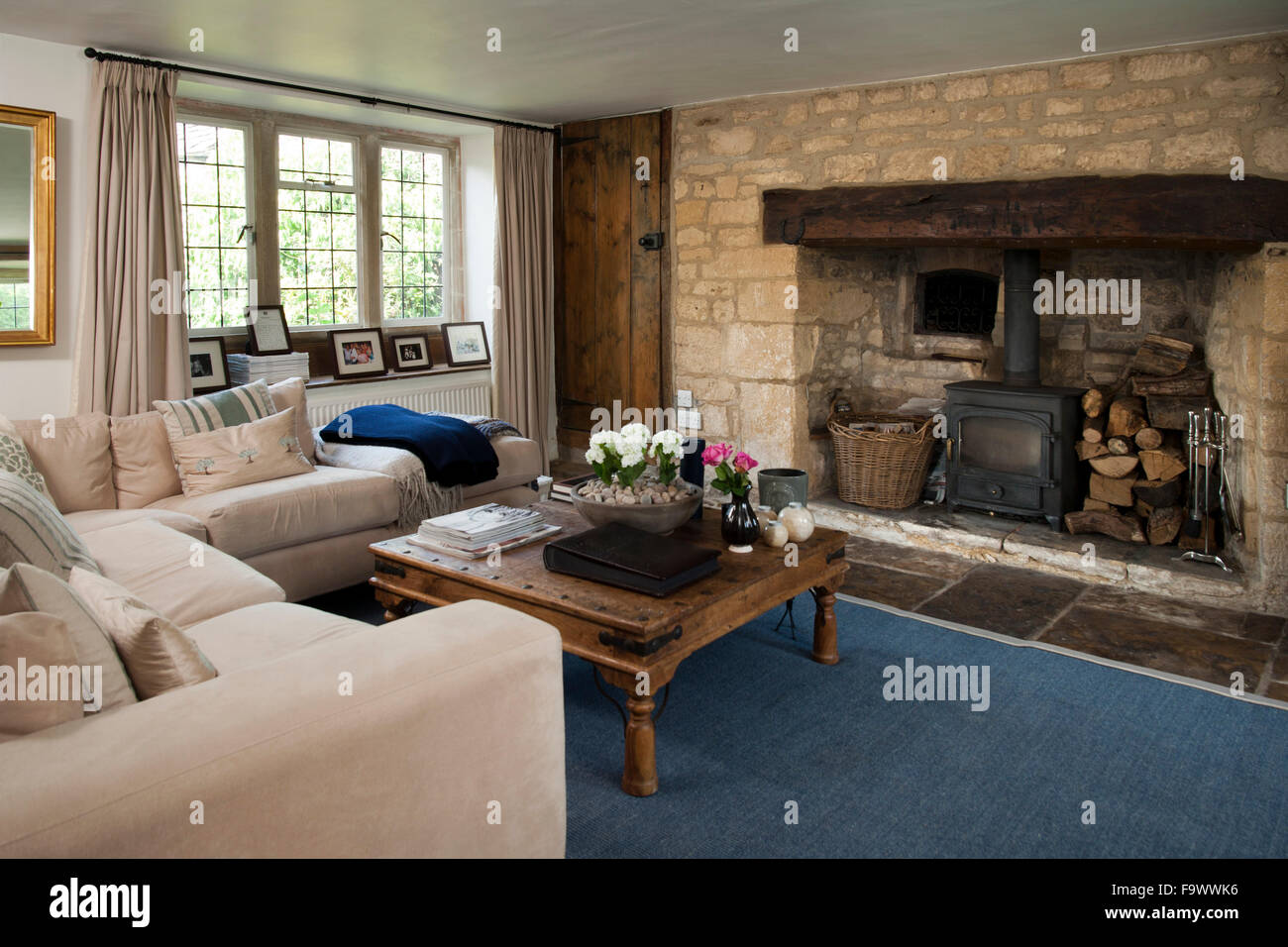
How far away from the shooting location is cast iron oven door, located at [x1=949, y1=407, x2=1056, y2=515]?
14.8ft

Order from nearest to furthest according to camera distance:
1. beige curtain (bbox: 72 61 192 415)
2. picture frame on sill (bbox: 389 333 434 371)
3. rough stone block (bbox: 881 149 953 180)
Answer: beige curtain (bbox: 72 61 192 415), rough stone block (bbox: 881 149 953 180), picture frame on sill (bbox: 389 333 434 371)

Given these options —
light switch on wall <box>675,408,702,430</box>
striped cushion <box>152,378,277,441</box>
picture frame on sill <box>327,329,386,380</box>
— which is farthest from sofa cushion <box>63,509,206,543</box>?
light switch on wall <box>675,408,702,430</box>

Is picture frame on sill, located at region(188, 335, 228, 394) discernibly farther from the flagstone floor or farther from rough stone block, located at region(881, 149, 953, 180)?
rough stone block, located at region(881, 149, 953, 180)

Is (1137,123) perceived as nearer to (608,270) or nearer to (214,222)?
(608,270)

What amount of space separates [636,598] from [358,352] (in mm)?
3703

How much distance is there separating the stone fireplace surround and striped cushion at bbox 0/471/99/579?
135 inches

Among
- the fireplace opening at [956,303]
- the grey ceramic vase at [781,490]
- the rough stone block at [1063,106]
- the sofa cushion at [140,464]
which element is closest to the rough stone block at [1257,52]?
the rough stone block at [1063,106]

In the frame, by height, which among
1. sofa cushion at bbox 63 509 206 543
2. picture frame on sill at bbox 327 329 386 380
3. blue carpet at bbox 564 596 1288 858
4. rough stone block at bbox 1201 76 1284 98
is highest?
rough stone block at bbox 1201 76 1284 98

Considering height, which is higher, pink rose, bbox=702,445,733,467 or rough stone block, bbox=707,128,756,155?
rough stone block, bbox=707,128,756,155

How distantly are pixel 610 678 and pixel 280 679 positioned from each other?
1.04 metres

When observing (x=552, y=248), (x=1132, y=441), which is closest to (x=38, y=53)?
(x=552, y=248)

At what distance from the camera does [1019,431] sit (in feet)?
15.0

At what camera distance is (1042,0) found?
11.2 ft

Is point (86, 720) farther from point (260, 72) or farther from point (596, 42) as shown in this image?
point (260, 72)
